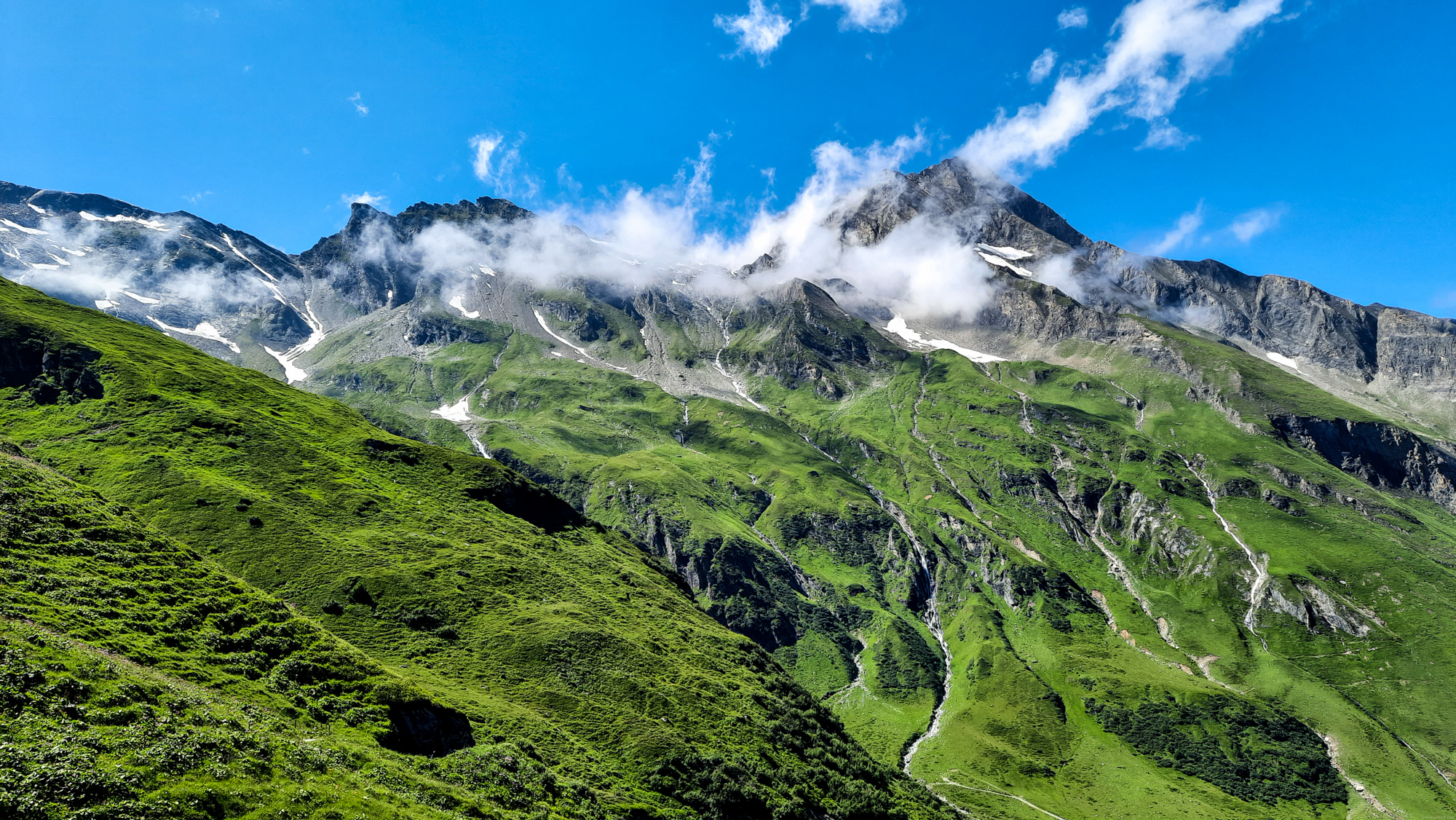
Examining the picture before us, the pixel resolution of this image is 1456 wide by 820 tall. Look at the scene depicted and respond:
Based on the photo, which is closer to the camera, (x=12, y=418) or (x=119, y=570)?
(x=119, y=570)

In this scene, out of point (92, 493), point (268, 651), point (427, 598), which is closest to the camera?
point (268, 651)

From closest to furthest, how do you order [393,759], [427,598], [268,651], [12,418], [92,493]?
[393,759] < [268,651] < [92,493] < [427,598] < [12,418]

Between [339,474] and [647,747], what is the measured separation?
354 ft

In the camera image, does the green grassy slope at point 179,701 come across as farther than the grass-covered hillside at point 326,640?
No

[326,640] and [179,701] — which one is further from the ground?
[179,701]

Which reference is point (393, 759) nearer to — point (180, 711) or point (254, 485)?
point (180, 711)

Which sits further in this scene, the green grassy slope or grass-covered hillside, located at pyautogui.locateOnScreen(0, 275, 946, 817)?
grass-covered hillside, located at pyautogui.locateOnScreen(0, 275, 946, 817)

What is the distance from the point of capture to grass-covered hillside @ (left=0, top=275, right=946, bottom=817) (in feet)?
170

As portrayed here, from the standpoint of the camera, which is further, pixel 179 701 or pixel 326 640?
pixel 326 640

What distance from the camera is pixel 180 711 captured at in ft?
178

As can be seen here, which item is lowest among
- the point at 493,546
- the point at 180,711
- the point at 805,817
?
the point at 805,817

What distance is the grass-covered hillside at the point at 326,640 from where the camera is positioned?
51812 mm

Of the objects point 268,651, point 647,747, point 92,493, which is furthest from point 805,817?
point 92,493

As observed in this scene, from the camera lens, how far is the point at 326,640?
87188 mm
